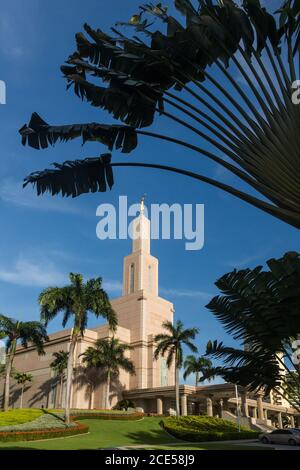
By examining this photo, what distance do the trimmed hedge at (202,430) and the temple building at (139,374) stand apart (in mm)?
12089

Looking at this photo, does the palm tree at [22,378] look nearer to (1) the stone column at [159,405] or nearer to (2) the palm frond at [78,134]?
(1) the stone column at [159,405]

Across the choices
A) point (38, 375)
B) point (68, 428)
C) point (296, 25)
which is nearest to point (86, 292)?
point (68, 428)

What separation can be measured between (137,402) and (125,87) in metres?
63.6

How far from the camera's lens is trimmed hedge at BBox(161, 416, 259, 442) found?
117ft

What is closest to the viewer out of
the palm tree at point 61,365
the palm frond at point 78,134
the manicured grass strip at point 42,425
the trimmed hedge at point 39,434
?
the palm frond at point 78,134

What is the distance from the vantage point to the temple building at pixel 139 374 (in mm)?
60538

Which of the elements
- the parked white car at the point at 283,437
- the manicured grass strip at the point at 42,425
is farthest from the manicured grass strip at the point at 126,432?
the parked white car at the point at 283,437

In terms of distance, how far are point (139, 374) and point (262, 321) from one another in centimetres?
6586

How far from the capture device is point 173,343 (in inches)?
2020

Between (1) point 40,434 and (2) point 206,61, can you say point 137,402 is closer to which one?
(1) point 40,434

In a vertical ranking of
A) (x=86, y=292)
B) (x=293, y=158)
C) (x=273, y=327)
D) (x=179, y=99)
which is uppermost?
(x=86, y=292)

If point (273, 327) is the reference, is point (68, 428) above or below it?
below

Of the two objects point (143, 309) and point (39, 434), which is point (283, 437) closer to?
point (39, 434)

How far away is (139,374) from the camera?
225 feet
